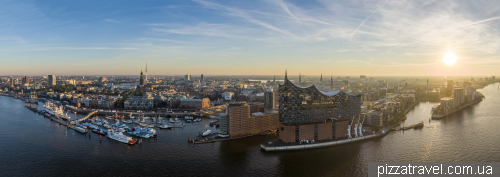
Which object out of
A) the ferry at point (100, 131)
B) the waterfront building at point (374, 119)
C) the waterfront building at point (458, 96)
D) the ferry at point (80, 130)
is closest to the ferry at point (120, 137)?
the ferry at point (100, 131)

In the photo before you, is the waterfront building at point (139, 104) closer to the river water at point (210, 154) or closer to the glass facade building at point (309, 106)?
the river water at point (210, 154)

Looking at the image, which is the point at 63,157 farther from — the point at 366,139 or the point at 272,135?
the point at 366,139

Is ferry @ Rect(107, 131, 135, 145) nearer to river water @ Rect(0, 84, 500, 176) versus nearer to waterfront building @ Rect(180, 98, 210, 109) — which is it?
river water @ Rect(0, 84, 500, 176)

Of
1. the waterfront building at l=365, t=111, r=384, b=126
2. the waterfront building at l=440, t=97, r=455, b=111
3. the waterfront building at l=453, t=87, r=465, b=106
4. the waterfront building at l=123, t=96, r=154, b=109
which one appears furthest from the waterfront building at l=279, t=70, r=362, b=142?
the waterfront building at l=453, t=87, r=465, b=106

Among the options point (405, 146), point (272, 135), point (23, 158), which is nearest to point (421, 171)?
point (405, 146)

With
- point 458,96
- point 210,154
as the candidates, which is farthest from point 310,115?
point 458,96

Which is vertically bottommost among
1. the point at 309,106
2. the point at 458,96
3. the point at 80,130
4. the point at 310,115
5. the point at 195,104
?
the point at 80,130

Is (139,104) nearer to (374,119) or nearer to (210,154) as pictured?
(210,154)
